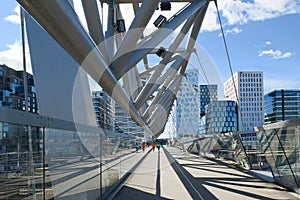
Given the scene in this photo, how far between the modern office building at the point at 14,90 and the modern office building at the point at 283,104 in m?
88.4

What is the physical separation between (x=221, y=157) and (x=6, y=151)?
20.9 meters

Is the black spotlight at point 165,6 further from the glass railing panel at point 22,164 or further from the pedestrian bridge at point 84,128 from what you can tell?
the glass railing panel at point 22,164

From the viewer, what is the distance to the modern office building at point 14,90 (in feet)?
13.1

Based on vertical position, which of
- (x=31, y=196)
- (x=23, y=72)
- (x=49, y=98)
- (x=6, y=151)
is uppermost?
(x=23, y=72)

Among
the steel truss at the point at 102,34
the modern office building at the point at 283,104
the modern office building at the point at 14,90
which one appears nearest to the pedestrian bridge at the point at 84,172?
the modern office building at the point at 14,90

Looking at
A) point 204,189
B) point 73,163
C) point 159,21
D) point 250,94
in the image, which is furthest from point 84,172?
point 250,94

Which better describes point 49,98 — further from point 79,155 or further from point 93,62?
point 79,155

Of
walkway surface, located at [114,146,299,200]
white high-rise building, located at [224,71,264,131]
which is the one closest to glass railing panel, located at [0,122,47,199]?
Answer: walkway surface, located at [114,146,299,200]

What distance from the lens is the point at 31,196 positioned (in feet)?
12.1

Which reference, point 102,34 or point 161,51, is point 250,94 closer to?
point 161,51

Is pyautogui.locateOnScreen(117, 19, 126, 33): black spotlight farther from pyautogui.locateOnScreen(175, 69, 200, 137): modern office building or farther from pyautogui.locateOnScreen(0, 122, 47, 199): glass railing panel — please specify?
pyautogui.locateOnScreen(175, 69, 200, 137): modern office building

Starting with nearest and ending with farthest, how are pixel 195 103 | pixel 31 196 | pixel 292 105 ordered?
1. pixel 31 196
2. pixel 195 103
3. pixel 292 105

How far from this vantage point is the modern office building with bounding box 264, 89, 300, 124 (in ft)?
286

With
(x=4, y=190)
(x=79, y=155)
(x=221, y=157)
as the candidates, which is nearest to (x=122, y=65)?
(x=79, y=155)
